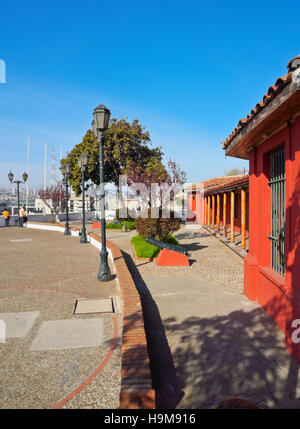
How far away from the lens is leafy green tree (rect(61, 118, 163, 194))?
26.5m

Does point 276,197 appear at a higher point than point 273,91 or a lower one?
lower

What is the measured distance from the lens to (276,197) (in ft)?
17.7

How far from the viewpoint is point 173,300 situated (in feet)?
20.6

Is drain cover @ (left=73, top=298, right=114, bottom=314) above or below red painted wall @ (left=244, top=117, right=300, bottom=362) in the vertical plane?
below

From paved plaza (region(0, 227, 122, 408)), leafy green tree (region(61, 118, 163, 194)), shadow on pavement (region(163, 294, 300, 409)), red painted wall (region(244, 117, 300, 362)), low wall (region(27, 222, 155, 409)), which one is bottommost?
shadow on pavement (region(163, 294, 300, 409))

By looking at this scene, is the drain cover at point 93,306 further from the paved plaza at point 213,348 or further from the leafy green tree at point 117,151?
the leafy green tree at point 117,151

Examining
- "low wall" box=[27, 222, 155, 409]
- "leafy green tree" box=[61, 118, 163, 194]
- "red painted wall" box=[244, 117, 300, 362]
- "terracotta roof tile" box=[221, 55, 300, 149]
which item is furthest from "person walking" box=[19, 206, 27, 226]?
"terracotta roof tile" box=[221, 55, 300, 149]

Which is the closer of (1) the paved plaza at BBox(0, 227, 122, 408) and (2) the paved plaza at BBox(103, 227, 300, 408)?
(1) the paved plaza at BBox(0, 227, 122, 408)

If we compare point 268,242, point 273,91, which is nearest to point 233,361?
point 268,242

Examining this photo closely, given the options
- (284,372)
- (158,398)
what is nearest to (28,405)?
(158,398)

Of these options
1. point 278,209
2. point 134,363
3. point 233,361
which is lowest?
point 233,361

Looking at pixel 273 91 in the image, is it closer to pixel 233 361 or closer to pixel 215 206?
pixel 233 361

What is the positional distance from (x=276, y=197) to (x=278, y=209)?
22cm

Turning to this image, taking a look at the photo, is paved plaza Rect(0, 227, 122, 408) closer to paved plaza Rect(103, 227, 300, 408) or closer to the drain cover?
the drain cover
